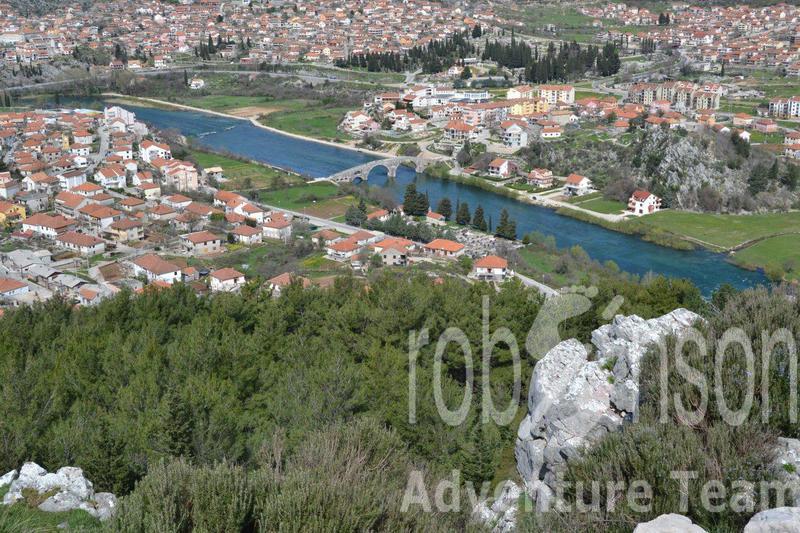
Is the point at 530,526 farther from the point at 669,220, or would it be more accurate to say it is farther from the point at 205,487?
the point at 669,220

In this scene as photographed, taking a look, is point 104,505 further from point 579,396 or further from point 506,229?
point 506,229

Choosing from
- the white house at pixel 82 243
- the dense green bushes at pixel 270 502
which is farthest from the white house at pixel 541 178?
the dense green bushes at pixel 270 502

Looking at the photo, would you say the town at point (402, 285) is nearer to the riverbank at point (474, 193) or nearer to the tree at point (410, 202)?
the riverbank at point (474, 193)

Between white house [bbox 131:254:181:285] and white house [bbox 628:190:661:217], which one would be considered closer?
white house [bbox 131:254:181:285]

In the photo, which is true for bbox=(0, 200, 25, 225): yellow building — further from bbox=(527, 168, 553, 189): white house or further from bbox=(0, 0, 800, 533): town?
bbox=(527, 168, 553, 189): white house

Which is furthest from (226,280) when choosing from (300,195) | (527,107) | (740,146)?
(527,107)

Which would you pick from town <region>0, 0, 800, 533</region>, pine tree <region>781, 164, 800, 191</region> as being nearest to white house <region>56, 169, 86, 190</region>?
town <region>0, 0, 800, 533</region>

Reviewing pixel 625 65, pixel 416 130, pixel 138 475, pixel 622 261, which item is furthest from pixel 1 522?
pixel 625 65
